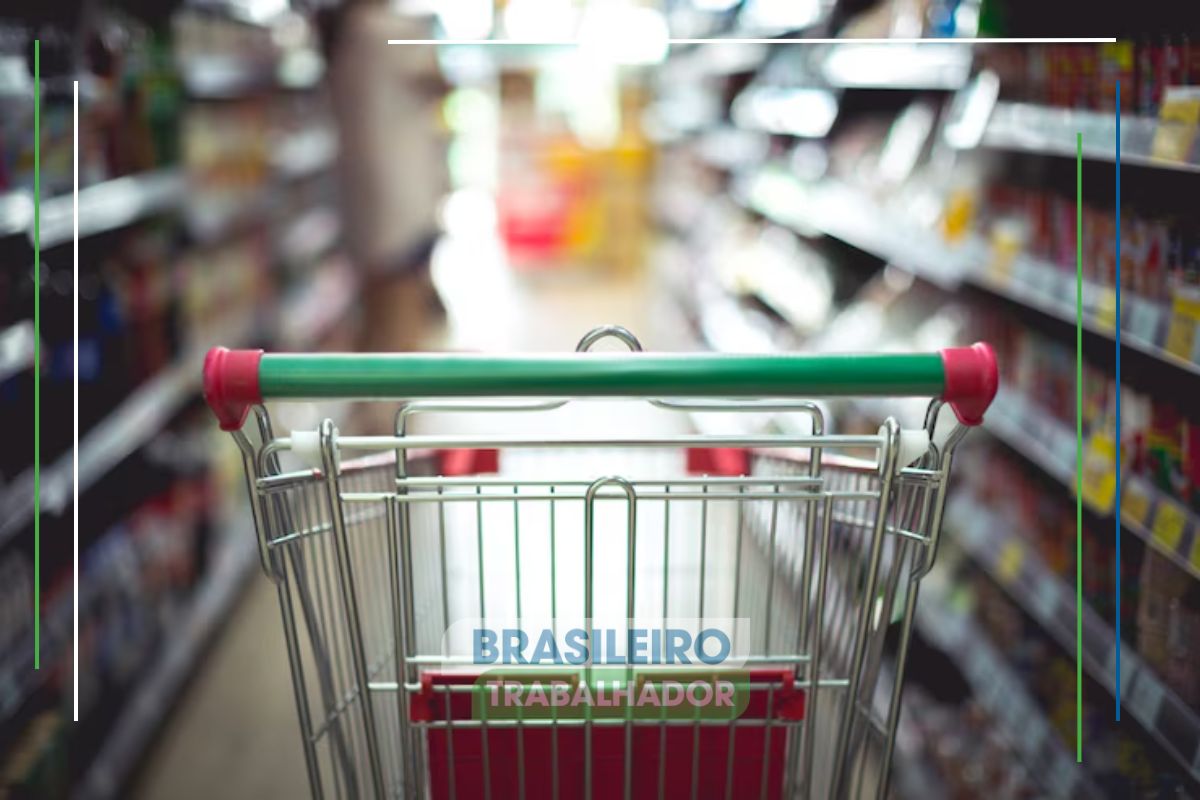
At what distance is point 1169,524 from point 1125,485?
0.17m

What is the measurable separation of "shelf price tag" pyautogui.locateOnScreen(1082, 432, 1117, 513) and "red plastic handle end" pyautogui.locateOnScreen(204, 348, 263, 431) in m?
1.48

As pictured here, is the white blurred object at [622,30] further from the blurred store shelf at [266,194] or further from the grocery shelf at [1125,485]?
the grocery shelf at [1125,485]

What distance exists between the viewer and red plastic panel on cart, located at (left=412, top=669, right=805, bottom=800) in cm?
141

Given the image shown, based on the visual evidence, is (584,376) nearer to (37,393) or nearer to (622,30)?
(37,393)

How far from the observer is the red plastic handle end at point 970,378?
1.14m

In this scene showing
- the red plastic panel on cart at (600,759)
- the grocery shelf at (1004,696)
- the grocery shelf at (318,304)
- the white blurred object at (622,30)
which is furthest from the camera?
the white blurred object at (622,30)

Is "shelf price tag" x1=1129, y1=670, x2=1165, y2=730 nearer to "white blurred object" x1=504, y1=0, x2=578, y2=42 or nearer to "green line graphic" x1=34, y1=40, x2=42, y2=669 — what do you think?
"green line graphic" x1=34, y1=40, x2=42, y2=669

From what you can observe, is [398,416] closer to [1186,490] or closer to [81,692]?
[1186,490]

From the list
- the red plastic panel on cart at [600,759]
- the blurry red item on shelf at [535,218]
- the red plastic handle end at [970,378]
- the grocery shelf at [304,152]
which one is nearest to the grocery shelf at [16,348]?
the red plastic panel on cart at [600,759]

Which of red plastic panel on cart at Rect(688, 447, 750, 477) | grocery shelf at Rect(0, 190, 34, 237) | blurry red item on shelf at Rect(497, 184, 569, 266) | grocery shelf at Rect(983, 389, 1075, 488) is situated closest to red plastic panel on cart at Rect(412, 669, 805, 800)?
red plastic panel on cart at Rect(688, 447, 750, 477)

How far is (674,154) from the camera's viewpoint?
7.32 meters

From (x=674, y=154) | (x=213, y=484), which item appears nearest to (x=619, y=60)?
(x=674, y=154)

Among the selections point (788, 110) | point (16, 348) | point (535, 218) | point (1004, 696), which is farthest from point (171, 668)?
point (535, 218)

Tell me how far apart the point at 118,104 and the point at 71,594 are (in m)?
1.27
